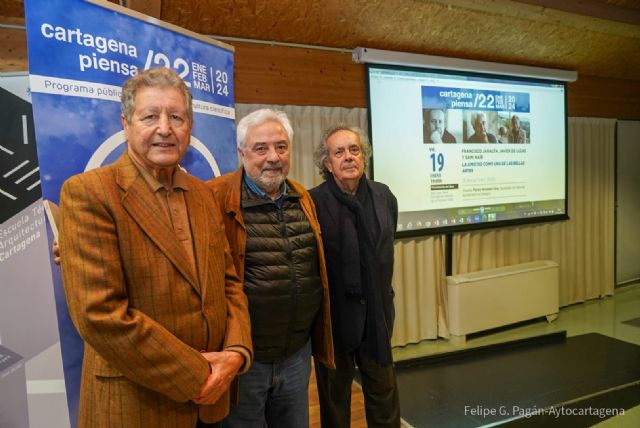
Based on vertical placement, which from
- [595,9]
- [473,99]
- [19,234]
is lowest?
[19,234]

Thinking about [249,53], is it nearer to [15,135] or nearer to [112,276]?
[15,135]

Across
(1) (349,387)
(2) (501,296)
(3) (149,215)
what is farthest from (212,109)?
(2) (501,296)

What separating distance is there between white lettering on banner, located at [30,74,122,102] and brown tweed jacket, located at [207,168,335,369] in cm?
43

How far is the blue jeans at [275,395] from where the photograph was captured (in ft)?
4.52

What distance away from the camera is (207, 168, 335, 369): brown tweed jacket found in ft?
4.33

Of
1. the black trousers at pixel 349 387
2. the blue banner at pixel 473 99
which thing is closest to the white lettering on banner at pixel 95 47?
the black trousers at pixel 349 387

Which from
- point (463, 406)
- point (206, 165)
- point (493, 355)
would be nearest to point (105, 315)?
point (206, 165)

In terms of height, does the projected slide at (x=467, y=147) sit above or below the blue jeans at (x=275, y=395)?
above

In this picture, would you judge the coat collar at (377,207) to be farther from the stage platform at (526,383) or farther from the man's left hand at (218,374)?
the stage platform at (526,383)

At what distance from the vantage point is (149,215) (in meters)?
0.97

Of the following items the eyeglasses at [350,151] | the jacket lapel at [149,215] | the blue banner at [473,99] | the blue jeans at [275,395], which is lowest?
the blue jeans at [275,395]

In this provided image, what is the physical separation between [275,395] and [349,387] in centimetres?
48

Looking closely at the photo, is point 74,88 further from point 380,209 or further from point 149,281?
point 380,209

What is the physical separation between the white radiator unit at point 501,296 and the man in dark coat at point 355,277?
2.01 m
